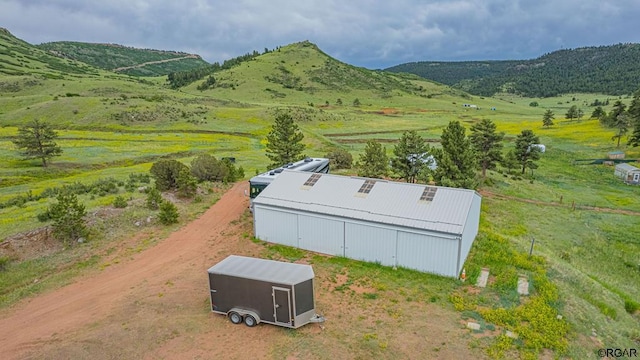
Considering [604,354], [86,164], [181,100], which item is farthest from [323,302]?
[181,100]

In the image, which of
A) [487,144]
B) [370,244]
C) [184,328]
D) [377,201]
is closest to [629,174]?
[487,144]

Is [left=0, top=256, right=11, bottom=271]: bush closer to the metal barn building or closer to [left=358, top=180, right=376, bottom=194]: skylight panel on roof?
the metal barn building

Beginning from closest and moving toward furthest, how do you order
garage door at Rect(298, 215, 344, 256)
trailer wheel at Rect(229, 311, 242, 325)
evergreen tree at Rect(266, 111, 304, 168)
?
trailer wheel at Rect(229, 311, 242, 325) → garage door at Rect(298, 215, 344, 256) → evergreen tree at Rect(266, 111, 304, 168)

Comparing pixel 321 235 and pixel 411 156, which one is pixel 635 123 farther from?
pixel 321 235

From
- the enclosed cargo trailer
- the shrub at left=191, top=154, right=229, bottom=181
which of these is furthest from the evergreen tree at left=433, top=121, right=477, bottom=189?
the shrub at left=191, top=154, right=229, bottom=181

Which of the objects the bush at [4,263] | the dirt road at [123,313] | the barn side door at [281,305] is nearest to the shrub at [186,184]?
the dirt road at [123,313]

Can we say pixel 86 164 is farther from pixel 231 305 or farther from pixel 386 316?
pixel 386 316

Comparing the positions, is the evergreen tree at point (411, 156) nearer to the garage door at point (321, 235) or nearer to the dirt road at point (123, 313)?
the garage door at point (321, 235)
